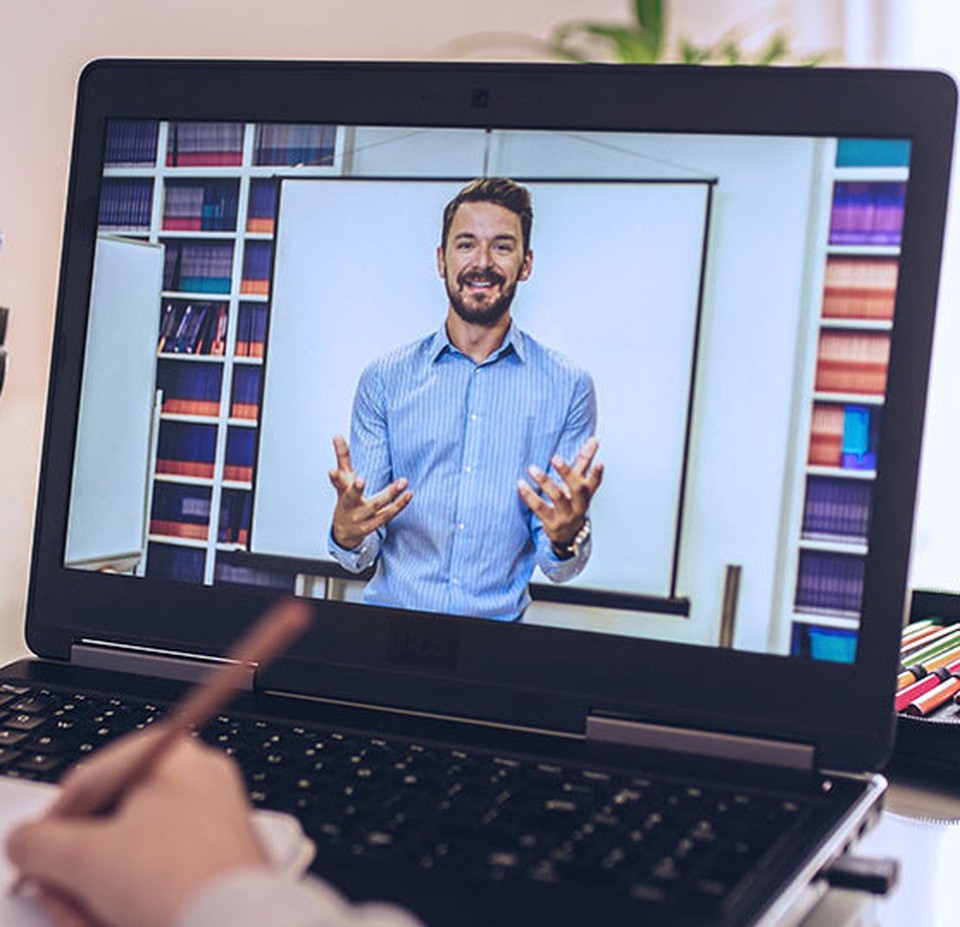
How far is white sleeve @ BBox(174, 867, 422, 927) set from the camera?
0.36m

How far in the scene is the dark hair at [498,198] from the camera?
725 millimetres

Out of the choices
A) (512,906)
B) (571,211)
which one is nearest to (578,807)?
(512,906)

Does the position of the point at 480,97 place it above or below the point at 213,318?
above

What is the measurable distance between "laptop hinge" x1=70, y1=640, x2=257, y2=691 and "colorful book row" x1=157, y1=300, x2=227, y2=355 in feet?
0.57

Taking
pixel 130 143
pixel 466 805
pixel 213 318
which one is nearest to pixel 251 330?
pixel 213 318

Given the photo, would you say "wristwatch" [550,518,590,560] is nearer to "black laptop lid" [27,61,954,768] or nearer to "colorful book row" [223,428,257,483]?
"black laptop lid" [27,61,954,768]

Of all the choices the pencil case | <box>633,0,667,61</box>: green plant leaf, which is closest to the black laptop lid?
the pencil case

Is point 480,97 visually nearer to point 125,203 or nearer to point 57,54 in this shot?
point 125,203

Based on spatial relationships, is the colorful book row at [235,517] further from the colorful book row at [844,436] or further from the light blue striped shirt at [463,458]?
the colorful book row at [844,436]

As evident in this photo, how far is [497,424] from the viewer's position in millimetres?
727

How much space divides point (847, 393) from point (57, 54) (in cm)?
146

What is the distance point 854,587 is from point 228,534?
0.34 meters

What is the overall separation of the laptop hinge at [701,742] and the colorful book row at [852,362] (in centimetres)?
18

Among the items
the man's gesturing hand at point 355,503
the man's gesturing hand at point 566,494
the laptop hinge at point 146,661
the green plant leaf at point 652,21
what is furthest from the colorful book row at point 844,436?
the green plant leaf at point 652,21
